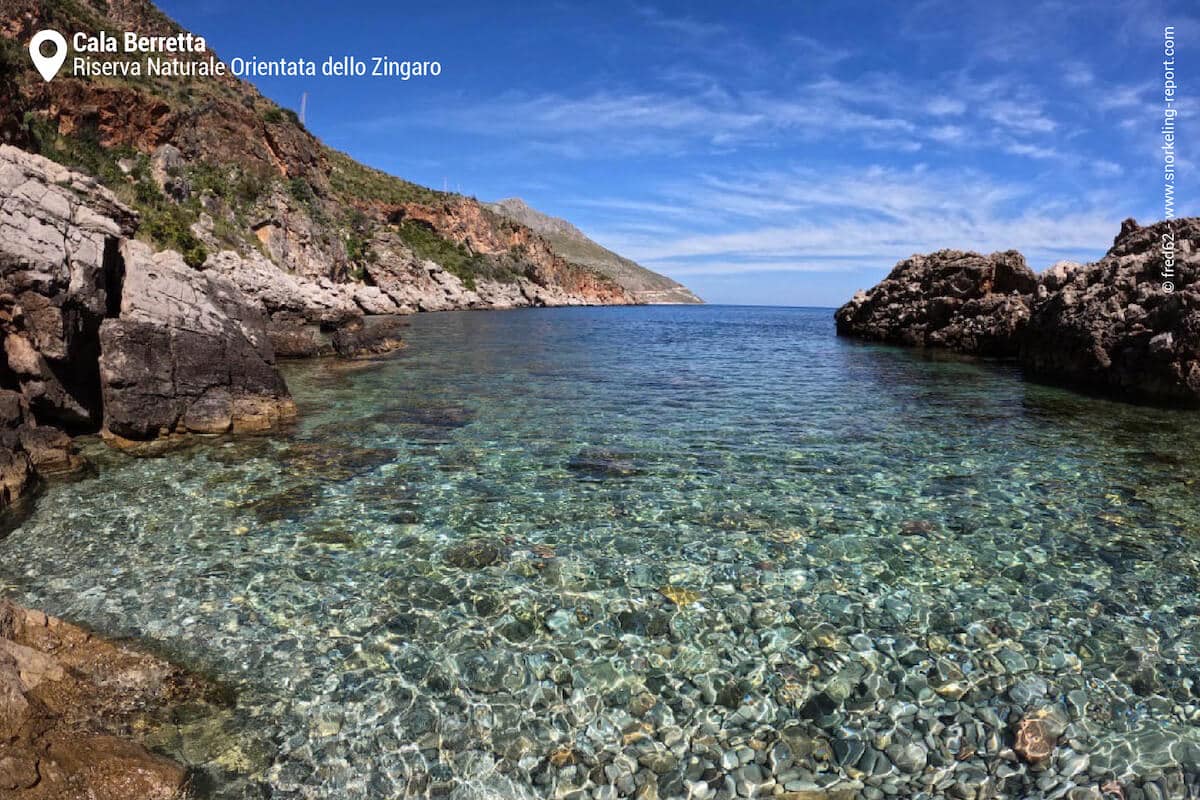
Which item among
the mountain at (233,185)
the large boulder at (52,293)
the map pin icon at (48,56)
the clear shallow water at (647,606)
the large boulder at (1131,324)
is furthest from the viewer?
the map pin icon at (48,56)

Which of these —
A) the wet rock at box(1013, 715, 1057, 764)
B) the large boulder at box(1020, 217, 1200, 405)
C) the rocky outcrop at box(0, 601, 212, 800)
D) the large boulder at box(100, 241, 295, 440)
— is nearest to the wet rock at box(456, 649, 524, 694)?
the rocky outcrop at box(0, 601, 212, 800)

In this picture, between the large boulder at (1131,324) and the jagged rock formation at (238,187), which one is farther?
the jagged rock formation at (238,187)

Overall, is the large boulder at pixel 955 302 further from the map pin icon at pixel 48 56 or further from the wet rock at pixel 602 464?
the map pin icon at pixel 48 56

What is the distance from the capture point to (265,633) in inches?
242

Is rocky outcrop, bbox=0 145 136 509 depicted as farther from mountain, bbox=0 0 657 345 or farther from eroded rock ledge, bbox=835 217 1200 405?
eroded rock ledge, bbox=835 217 1200 405

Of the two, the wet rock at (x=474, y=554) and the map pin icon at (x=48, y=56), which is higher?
the map pin icon at (x=48, y=56)

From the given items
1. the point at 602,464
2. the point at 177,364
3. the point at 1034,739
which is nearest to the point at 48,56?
the point at 177,364

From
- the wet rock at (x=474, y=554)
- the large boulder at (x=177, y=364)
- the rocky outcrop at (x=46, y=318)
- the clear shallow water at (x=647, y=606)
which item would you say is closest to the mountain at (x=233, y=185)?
the large boulder at (x=177, y=364)

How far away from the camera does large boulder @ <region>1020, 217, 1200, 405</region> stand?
62.2ft

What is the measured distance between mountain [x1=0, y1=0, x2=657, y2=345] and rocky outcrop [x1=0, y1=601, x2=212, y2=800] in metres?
24.6

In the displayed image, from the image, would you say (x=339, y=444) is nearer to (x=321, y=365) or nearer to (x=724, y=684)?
(x=724, y=684)

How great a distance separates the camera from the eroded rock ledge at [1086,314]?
1934 centimetres

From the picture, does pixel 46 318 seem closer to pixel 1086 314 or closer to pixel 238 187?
pixel 1086 314

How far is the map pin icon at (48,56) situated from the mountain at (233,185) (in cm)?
103
